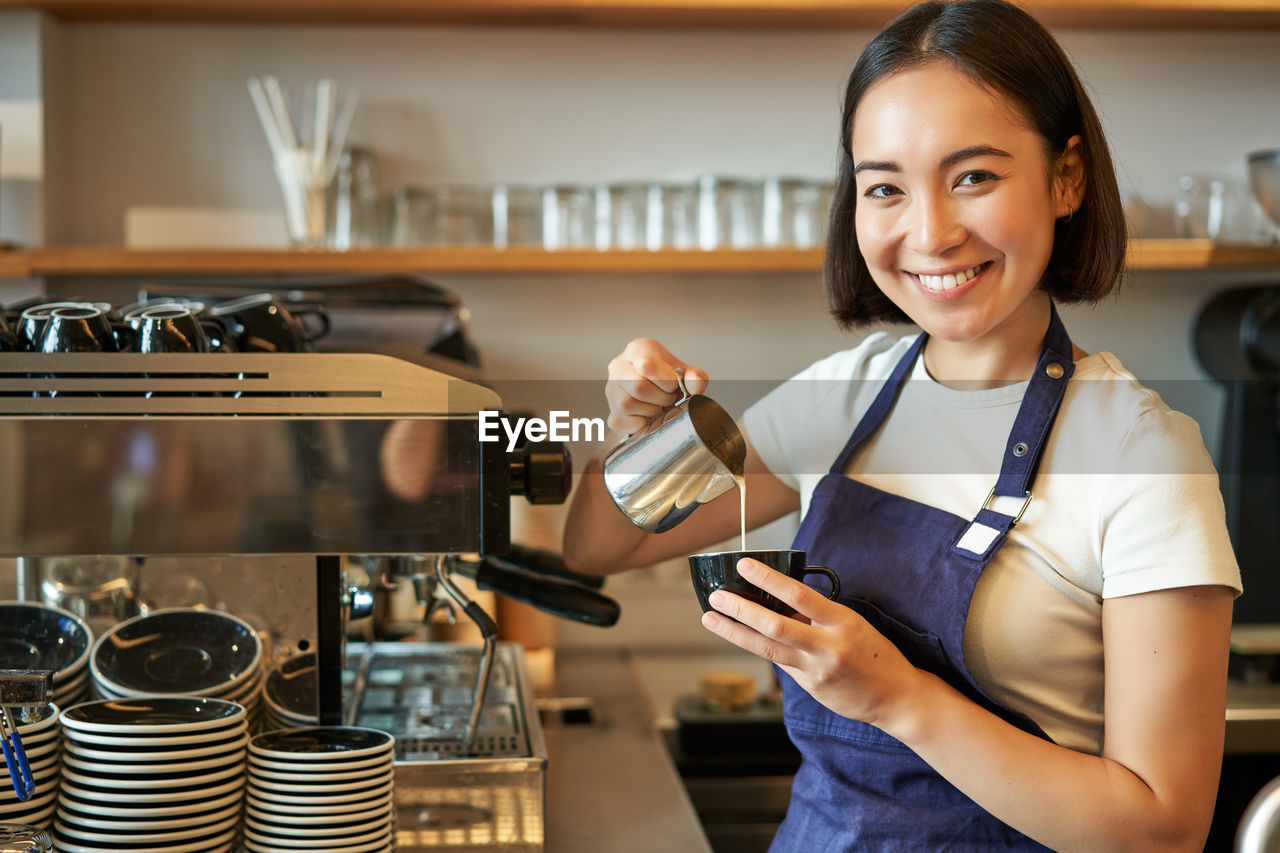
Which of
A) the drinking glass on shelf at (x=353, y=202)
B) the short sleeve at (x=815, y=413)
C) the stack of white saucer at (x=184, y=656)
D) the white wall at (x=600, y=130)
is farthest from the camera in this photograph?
the white wall at (x=600, y=130)

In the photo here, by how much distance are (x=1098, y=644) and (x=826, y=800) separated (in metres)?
0.27

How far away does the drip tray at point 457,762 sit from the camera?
1.07 m

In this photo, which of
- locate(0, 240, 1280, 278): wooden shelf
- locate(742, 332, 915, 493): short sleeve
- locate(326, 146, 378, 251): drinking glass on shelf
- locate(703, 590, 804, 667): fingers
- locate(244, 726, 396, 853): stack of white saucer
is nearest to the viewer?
locate(703, 590, 804, 667): fingers

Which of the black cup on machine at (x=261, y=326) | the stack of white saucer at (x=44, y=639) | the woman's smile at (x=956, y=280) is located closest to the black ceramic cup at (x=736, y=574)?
the woman's smile at (x=956, y=280)

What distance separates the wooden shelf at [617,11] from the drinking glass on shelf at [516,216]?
32 cm

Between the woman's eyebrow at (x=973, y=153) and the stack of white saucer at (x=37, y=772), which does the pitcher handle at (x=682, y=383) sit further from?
the stack of white saucer at (x=37, y=772)

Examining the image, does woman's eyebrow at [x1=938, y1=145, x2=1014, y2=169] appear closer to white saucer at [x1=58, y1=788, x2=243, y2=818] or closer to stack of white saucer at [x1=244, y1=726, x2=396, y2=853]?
stack of white saucer at [x1=244, y1=726, x2=396, y2=853]

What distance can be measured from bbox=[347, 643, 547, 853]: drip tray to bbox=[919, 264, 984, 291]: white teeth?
0.56 metres

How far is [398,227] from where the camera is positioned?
217 centimetres

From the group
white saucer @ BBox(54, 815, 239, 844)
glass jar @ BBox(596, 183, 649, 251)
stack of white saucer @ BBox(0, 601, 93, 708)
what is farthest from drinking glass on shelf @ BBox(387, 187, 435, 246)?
white saucer @ BBox(54, 815, 239, 844)

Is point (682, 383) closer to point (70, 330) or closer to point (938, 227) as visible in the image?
point (938, 227)

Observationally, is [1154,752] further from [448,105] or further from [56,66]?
[56,66]

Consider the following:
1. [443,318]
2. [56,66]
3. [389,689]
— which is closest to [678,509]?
[389,689]

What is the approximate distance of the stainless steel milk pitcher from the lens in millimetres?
925
